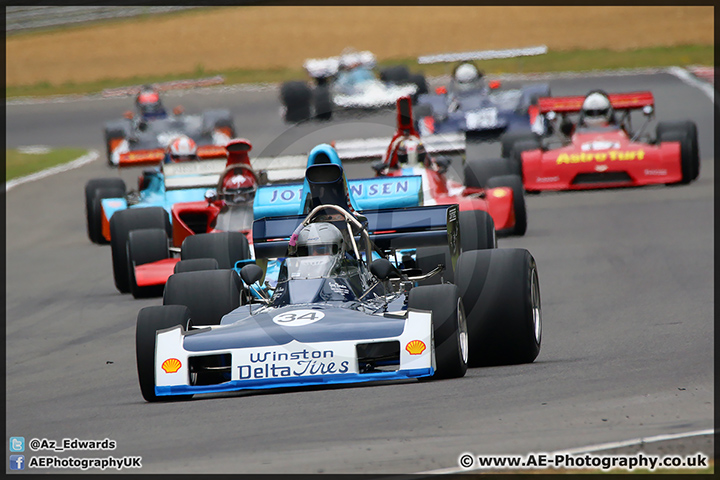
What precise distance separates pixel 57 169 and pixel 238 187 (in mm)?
15803

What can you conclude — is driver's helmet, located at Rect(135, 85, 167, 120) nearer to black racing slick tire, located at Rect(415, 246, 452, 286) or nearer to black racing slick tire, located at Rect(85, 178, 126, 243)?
black racing slick tire, located at Rect(85, 178, 126, 243)

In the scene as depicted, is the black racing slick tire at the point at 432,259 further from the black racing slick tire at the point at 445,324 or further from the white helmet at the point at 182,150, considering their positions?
the white helmet at the point at 182,150

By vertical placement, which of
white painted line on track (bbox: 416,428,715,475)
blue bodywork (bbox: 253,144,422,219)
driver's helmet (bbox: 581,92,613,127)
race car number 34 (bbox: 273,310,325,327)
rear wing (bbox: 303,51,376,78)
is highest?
rear wing (bbox: 303,51,376,78)

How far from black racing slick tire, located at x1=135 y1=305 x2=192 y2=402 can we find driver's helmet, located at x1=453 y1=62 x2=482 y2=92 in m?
20.1

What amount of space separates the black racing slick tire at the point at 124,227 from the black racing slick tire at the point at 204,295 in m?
5.24

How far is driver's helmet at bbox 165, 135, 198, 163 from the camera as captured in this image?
66.6ft

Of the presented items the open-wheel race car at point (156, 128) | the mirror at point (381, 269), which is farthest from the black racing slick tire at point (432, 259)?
the open-wheel race car at point (156, 128)

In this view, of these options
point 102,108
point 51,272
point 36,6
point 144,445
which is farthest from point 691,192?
point 36,6

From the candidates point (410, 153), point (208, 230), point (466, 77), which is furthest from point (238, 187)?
point (466, 77)

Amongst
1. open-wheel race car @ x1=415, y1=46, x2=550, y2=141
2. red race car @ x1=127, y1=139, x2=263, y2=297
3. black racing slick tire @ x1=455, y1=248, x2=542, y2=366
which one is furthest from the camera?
open-wheel race car @ x1=415, y1=46, x2=550, y2=141

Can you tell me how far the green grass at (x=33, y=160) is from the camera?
30641 millimetres

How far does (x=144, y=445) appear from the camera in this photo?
7.64 m

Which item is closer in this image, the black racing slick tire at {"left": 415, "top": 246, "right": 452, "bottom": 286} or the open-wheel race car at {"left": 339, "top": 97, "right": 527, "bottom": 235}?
the black racing slick tire at {"left": 415, "top": 246, "right": 452, "bottom": 286}

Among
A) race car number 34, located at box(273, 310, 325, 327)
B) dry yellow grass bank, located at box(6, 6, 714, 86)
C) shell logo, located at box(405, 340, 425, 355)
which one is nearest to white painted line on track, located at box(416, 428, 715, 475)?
shell logo, located at box(405, 340, 425, 355)
